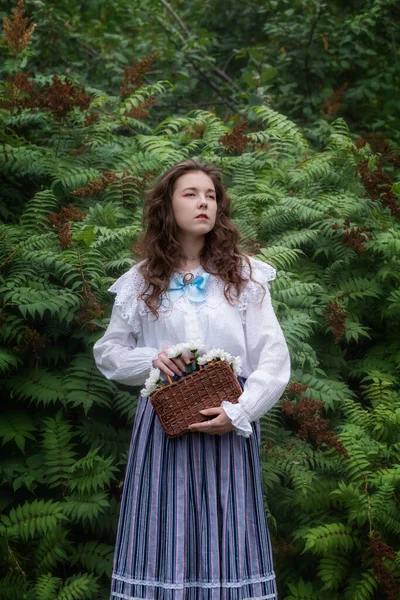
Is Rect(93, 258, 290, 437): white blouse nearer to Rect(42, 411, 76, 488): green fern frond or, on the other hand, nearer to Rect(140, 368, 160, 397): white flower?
Rect(140, 368, 160, 397): white flower

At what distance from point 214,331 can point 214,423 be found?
39 cm

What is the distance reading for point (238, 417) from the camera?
279 cm

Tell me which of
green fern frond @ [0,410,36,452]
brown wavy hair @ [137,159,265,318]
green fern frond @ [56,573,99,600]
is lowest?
green fern frond @ [56,573,99,600]

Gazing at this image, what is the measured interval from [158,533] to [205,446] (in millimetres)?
359

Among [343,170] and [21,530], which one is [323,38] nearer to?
[343,170]

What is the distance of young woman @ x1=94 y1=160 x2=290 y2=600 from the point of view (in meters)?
2.86

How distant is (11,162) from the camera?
5281 mm

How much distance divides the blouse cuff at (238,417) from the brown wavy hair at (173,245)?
1.49ft

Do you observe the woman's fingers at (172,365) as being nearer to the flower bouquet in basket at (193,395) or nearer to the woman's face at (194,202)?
the flower bouquet in basket at (193,395)

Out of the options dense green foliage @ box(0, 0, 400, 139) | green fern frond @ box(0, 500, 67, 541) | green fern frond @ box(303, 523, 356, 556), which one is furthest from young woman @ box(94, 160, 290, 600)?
dense green foliage @ box(0, 0, 400, 139)

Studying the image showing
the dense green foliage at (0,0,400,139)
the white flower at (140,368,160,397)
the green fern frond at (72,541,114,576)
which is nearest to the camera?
the white flower at (140,368,160,397)

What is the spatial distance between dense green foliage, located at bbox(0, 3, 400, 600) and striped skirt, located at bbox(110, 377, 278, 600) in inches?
33.0

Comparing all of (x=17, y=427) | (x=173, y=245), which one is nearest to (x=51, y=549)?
(x=17, y=427)

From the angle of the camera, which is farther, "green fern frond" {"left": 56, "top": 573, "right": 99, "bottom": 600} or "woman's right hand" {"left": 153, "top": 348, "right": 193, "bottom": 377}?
"green fern frond" {"left": 56, "top": 573, "right": 99, "bottom": 600}
